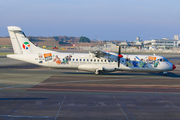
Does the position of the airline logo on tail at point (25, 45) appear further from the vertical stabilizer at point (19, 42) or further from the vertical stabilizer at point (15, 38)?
the vertical stabilizer at point (15, 38)

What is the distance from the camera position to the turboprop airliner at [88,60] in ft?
91.7

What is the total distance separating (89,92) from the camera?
17.6 m

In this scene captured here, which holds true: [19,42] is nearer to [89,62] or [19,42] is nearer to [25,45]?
[25,45]

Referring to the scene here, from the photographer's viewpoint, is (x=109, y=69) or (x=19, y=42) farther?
(x=19, y=42)

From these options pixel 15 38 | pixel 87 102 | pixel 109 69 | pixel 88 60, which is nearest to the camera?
pixel 87 102

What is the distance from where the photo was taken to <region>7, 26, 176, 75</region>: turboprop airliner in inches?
1101

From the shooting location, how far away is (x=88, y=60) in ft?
93.5

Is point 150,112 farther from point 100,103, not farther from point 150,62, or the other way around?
point 150,62

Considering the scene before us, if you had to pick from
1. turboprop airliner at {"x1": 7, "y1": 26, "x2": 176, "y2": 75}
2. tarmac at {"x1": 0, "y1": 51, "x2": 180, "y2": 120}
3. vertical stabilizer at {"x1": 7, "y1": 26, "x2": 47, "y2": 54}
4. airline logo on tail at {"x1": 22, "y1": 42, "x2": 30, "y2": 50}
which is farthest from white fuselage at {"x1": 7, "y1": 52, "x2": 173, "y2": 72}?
tarmac at {"x1": 0, "y1": 51, "x2": 180, "y2": 120}

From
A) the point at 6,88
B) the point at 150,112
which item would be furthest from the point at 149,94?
the point at 6,88

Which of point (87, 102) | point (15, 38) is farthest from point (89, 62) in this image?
point (87, 102)

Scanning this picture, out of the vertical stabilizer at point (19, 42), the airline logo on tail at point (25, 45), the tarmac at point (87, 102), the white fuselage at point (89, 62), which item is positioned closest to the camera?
the tarmac at point (87, 102)

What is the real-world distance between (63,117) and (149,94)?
943cm

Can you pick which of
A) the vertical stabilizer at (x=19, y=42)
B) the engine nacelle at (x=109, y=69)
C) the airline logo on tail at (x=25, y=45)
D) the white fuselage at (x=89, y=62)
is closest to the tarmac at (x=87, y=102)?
the engine nacelle at (x=109, y=69)
